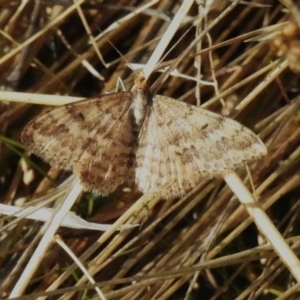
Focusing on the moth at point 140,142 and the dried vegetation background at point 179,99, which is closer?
the moth at point 140,142

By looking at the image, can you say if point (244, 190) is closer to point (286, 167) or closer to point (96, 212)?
point (286, 167)

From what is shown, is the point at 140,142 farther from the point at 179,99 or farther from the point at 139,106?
the point at 179,99

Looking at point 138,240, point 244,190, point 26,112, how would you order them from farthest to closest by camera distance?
point 26,112 < point 138,240 < point 244,190

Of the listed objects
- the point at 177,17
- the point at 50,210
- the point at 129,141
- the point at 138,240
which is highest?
the point at 177,17

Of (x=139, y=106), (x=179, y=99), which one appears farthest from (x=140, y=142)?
(x=179, y=99)

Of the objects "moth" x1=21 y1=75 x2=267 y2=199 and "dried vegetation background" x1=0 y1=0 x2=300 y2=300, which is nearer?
"moth" x1=21 y1=75 x2=267 y2=199

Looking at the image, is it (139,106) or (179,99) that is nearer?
(139,106)

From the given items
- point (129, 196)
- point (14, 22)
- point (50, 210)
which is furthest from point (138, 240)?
point (14, 22)

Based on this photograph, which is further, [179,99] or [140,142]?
[179,99]
